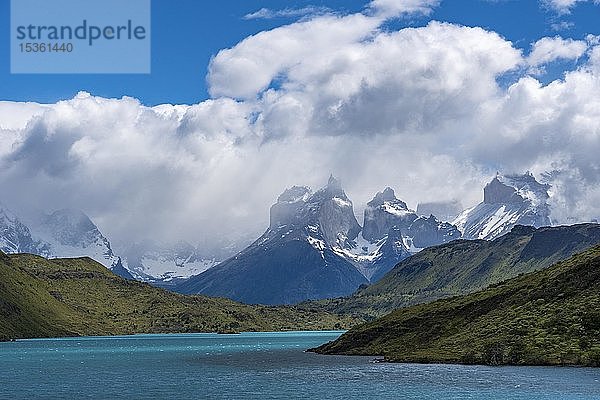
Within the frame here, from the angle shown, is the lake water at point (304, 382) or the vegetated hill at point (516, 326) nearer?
the lake water at point (304, 382)

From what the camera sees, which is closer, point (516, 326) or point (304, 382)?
point (304, 382)

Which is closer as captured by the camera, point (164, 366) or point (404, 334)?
point (164, 366)

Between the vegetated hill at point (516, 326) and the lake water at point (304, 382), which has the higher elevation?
the vegetated hill at point (516, 326)

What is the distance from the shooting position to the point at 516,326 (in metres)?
153

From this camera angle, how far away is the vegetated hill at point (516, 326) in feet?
458

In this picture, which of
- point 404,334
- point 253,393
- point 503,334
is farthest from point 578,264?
point 253,393

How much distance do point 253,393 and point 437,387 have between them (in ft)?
85.8

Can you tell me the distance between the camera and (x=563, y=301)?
15638cm

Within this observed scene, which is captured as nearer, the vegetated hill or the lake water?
the lake water

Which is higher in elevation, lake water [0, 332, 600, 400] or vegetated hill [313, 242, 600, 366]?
vegetated hill [313, 242, 600, 366]

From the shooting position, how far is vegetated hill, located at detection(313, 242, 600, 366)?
140 meters

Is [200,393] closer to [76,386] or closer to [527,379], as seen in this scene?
[76,386]

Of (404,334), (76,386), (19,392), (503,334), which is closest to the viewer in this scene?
(19,392)

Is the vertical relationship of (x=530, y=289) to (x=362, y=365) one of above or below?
above
